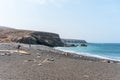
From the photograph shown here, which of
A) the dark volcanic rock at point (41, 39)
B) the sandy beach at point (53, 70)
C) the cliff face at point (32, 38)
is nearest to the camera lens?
the sandy beach at point (53, 70)

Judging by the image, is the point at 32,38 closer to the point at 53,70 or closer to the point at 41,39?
the point at 41,39

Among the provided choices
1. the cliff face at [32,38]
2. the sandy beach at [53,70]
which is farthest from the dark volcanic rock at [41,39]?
the sandy beach at [53,70]

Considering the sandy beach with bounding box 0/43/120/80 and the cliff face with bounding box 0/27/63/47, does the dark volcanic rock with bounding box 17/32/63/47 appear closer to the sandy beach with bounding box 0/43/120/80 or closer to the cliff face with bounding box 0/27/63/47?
the cliff face with bounding box 0/27/63/47

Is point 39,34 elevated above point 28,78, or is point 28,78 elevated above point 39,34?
point 39,34

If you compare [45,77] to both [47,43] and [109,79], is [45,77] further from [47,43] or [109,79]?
[47,43]

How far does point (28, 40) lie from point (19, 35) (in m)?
9.16

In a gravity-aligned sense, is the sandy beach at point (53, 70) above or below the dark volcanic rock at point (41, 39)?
below

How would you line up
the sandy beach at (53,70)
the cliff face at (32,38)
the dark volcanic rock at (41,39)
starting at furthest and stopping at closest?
the dark volcanic rock at (41,39) < the cliff face at (32,38) < the sandy beach at (53,70)

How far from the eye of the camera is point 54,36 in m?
Answer: 126

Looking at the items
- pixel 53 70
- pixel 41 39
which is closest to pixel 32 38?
pixel 41 39

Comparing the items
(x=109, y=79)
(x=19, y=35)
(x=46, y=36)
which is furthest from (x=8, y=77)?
(x=46, y=36)

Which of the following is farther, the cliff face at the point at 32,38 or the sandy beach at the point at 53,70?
the cliff face at the point at 32,38

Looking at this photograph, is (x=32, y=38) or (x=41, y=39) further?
(x=41, y=39)

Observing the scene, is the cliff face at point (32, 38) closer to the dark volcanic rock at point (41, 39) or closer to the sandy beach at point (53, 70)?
the dark volcanic rock at point (41, 39)
